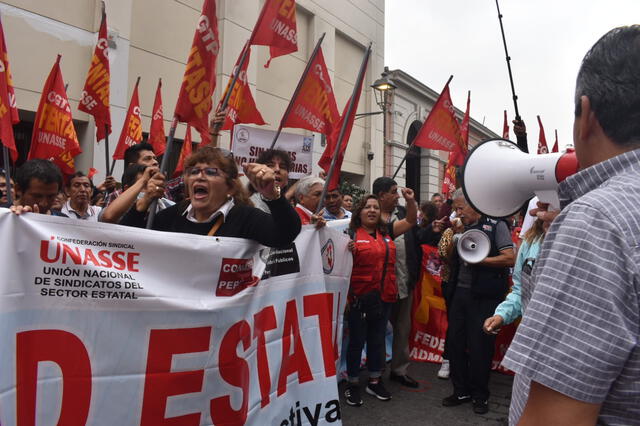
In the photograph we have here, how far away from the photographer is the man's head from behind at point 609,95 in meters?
0.85

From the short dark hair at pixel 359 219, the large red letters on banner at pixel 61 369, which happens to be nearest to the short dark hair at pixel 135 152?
the short dark hair at pixel 359 219

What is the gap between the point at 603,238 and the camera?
2.54 feet

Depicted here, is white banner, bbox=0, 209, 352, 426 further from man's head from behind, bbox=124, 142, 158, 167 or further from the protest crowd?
man's head from behind, bbox=124, 142, 158, 167

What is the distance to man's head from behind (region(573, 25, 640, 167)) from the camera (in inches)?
33.5

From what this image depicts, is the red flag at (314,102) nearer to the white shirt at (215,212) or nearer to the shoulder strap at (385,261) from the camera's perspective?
the shoulder strap at (385,261)

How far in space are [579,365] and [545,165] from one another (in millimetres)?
1136

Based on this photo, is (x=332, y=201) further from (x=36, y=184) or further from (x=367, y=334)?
(x=36, y=184)

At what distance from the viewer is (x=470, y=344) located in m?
4.33

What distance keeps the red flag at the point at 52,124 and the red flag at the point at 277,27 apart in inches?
71.5

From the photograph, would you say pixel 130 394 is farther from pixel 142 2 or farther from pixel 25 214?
pixel 142 2

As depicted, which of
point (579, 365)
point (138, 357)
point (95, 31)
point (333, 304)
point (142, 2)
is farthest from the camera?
point (142, 2)

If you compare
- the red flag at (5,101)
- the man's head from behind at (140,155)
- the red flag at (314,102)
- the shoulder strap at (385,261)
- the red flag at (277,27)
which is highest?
the red flag at (277,27)

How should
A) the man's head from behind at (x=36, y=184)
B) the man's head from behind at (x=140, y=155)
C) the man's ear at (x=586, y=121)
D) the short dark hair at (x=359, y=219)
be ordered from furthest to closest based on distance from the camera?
the short dark hair at (x=359, y=219) < the man's head from behind at (x=140, y=155) < the man's head from behind at (x=36, y=184) < the man's ear at (x=586, y=121)

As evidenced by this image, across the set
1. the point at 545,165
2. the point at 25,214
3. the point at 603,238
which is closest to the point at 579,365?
the point at 603,238
